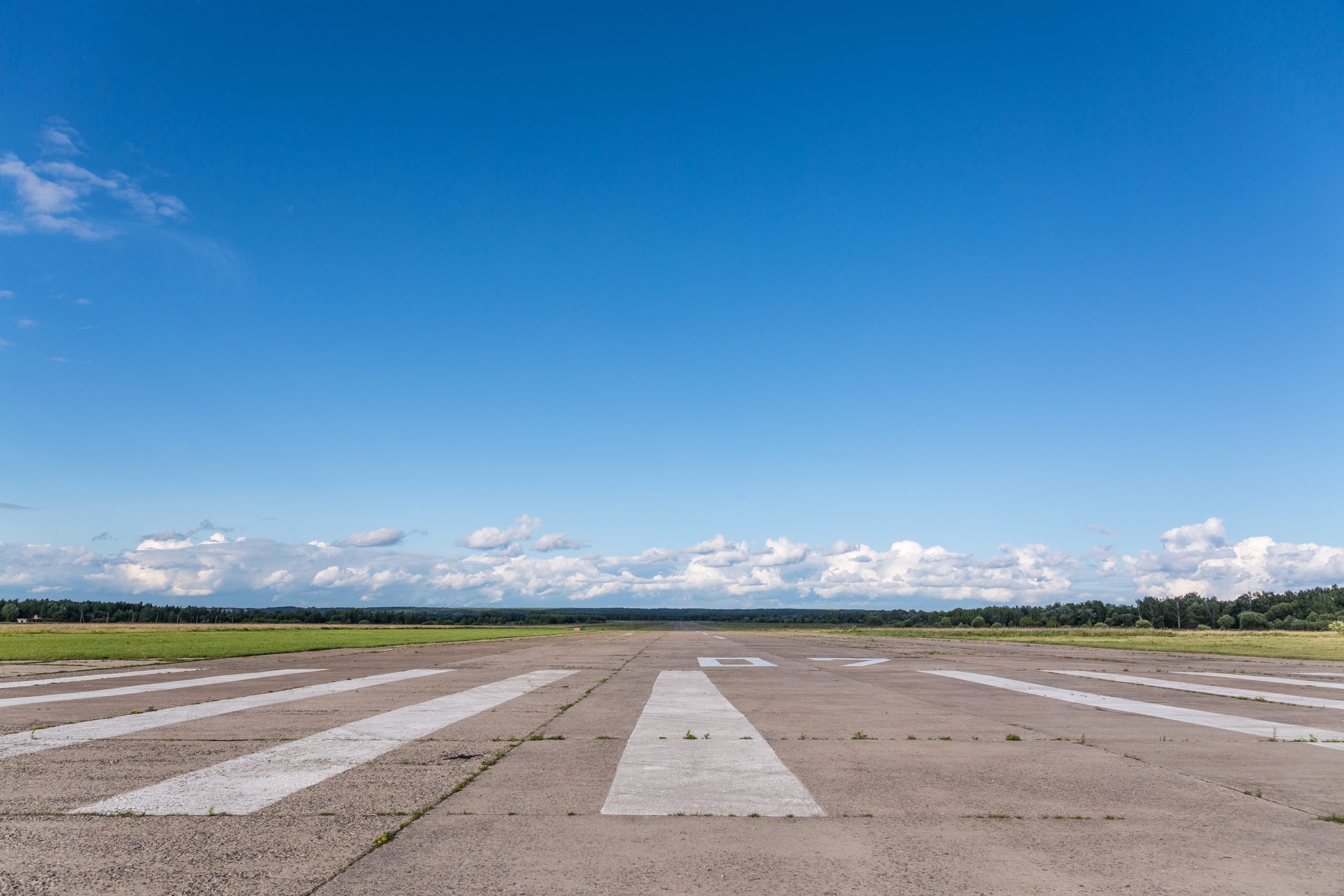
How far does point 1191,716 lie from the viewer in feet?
41.5

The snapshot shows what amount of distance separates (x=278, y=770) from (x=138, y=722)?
199 inches

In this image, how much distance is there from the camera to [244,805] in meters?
6.29

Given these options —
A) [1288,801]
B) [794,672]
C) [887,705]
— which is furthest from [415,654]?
[1288,801]

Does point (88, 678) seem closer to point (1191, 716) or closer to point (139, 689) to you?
point (139, 689)

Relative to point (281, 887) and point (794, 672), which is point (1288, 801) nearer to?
point (281, 887)

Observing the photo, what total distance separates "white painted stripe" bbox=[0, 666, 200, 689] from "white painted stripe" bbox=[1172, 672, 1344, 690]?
1092 inches

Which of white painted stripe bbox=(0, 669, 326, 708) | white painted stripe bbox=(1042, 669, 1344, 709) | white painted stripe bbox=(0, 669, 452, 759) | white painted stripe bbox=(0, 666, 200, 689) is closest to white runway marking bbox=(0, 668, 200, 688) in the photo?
white painted stripe bbox=(0, 666, 200, 689)

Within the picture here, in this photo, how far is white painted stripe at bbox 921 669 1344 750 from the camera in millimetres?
10562

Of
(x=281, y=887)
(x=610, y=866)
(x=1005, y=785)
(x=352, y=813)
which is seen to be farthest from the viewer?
(x=1005, y=785)

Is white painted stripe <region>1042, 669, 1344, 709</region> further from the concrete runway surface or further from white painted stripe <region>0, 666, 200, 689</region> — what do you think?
white painted stripe <region>0, 666, 200, 689</region>

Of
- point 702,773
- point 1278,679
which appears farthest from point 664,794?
point 1278,679

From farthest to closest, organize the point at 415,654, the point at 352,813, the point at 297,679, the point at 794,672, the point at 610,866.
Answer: the point at 415,654, the point at 794,672, the point at 297,679, the point at 352,813, the point at 610,866

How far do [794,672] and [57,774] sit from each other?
18.1m

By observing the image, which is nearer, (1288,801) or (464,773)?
(1288,801)
